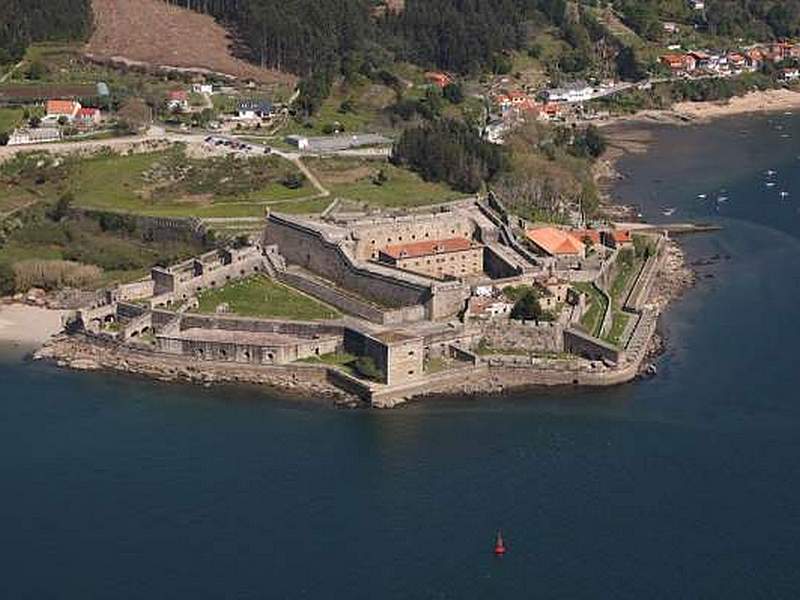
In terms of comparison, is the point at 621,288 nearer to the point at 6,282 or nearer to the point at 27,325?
the point at 27,325

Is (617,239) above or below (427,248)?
below

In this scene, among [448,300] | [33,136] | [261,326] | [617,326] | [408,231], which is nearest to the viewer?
[261,326]

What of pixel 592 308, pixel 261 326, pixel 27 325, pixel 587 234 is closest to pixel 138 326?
pixel 261 326

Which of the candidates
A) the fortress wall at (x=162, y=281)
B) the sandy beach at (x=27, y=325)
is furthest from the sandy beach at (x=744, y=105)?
the sandy beach at (x=27, y=325)

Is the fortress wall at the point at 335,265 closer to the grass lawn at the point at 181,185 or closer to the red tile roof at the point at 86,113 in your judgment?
the grass lawn at the point at 181,185

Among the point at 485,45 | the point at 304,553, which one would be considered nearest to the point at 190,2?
the point at 485,45

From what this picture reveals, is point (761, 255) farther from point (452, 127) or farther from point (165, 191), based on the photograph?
point (165, 191)
